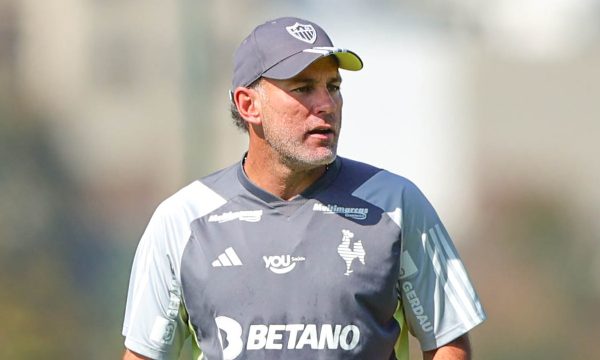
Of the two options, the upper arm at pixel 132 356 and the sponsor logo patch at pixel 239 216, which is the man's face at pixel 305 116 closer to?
the sponsor logo patch at pixel 239 216

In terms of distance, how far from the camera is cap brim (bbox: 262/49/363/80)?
9.07ft

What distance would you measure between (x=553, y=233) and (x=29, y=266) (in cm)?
234

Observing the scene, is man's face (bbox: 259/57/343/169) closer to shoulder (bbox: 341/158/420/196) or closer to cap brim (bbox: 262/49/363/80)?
cap brim (bbox: 262/49/363/80)

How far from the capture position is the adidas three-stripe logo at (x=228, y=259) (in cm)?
281

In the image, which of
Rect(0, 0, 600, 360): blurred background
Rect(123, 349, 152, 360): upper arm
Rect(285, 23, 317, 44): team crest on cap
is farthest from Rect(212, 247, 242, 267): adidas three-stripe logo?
Rect(0, 0, 600, 360): blurred background

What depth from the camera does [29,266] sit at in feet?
17.5

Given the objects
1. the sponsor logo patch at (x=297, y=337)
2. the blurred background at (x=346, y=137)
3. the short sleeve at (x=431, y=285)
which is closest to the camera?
the sponsor logo patch at (x=297, y=337)

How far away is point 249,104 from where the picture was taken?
293cm

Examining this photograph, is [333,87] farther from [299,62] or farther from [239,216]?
[239,216]

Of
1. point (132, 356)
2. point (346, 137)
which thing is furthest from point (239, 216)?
point (346, 137)

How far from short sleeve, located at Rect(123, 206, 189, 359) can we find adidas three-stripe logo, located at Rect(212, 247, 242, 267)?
111 mm

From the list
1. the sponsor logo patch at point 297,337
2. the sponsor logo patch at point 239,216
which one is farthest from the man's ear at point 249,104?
the sponsor logo patch at point 297,337

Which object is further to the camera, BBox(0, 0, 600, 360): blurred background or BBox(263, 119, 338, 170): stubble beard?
BBox(0, 0, 600, 360): blurred background

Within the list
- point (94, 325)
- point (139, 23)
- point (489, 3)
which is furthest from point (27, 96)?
point (489, 3)
